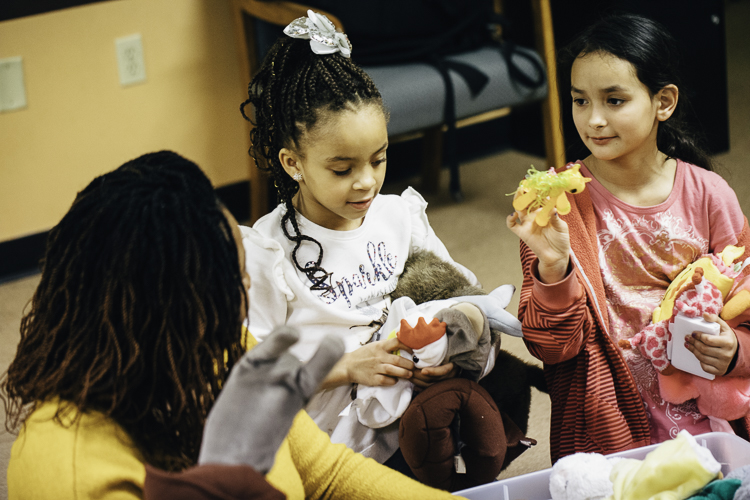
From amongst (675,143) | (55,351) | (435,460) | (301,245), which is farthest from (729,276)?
(55,351)

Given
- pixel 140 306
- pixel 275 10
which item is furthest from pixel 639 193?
pixel 275 10

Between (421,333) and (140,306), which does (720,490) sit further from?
(140,306)

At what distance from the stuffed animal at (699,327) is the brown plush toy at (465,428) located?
0.67ft

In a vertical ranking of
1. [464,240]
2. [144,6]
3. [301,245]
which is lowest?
[464,240]

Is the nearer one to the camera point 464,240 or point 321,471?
point 321,471

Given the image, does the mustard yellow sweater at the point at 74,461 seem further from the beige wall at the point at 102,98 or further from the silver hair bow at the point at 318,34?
the beige wall at the point at 102,98

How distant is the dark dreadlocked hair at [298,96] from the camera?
3.29 feet

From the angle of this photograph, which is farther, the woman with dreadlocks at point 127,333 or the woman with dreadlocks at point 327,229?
the woman with dreadlocks at point 327,229

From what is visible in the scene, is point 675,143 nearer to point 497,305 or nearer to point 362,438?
point 497,305

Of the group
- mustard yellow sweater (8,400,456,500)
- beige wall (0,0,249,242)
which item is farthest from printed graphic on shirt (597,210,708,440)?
beige wall (0,0,249,242)

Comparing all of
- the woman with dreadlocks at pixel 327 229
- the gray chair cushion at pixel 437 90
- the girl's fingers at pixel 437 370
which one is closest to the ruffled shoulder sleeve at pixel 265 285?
the woman with dreadlocks at pixel 327 229

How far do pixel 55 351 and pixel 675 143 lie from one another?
95cm

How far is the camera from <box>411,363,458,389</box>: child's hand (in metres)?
0.96

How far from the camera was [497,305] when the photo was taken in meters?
1.05
